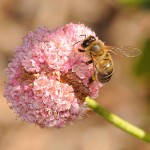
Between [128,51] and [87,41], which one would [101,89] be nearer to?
[128,51]

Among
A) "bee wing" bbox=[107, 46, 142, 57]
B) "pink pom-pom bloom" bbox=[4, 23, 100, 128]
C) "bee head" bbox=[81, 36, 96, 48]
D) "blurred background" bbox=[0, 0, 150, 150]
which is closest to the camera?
"pink pom-pom bloom" bbox=[4, 23, 100, 128]

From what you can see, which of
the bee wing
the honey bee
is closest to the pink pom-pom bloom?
the honey bee

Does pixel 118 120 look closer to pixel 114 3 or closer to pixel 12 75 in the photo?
pixel 12 75

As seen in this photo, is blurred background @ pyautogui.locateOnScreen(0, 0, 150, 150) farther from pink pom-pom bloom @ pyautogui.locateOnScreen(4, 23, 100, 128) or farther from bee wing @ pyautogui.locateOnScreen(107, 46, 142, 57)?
pink pom-pom bloom @ pyautogui.locateOnScreen(4, 23, 100, 128)

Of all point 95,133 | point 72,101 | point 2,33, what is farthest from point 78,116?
point 2,33

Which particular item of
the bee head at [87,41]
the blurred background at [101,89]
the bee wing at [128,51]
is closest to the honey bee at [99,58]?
the bee head at [87,41]

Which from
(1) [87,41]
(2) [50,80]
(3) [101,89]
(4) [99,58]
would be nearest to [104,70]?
(4) [99,58]
